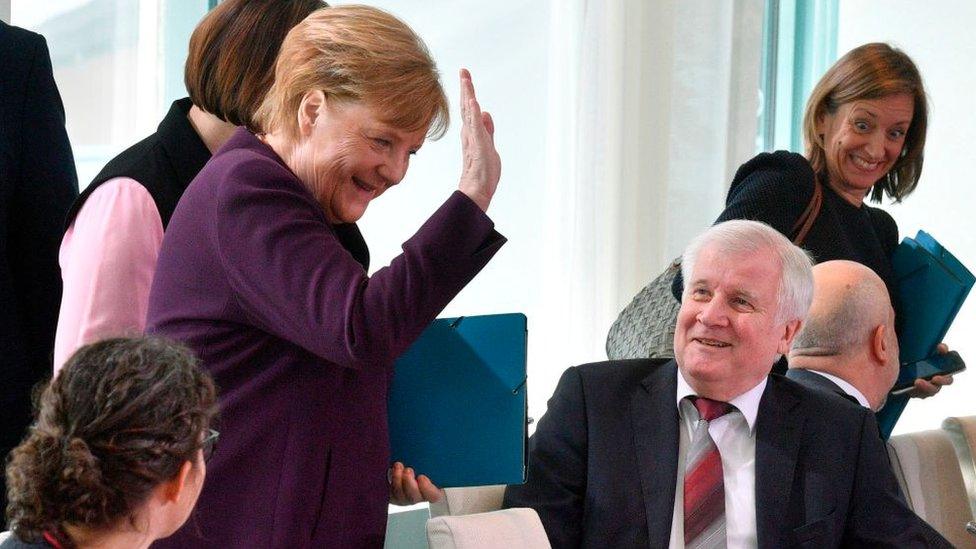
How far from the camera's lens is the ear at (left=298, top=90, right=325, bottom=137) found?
184 centimetres

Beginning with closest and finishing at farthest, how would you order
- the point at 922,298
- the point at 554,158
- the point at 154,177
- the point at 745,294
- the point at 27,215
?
the point at 154,177 → the point at 27,215 → the point at 745,294 → the point at 922,298 → the point at 554,158

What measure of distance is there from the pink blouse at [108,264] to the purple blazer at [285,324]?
21cm

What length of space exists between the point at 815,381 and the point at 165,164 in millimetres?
1688

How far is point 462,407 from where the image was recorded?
211 centimetres

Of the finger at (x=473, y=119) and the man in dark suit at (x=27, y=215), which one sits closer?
the finger at (x=473, y=119)

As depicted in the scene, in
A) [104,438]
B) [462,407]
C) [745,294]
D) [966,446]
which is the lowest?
[966,446]

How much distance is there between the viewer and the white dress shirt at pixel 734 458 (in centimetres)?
269

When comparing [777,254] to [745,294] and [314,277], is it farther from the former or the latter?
[314,277]

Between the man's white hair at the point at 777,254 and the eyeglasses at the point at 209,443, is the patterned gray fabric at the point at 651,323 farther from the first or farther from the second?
the eyeglasses at the point at 209,443

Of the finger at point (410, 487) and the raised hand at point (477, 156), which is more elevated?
the raised hand at point (477, 156)

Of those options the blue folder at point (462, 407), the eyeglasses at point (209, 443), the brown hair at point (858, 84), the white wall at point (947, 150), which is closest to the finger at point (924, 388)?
the brown hair at point (858, 84)

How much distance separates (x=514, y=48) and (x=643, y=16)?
0.51m

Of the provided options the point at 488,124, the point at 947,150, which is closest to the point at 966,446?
the point at 488,124

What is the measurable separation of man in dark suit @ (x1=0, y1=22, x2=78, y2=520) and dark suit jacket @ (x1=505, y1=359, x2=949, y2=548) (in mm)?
984
